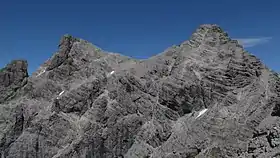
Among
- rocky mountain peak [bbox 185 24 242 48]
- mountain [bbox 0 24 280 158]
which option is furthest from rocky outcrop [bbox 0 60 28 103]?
rocky mountain peak [bbox 185 24 242 48]

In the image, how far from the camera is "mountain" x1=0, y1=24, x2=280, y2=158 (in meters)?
73.7

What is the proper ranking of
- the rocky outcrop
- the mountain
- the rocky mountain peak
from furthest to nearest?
1. the rocky outcrop
2. the rocky mountain peak
3. the mountain

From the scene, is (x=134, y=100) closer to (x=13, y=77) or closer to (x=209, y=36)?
(x=209, y=36)

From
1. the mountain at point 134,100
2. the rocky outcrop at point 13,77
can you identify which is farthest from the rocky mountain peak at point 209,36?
the rocky outcrop at point 13,77

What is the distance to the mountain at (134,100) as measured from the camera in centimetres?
7371

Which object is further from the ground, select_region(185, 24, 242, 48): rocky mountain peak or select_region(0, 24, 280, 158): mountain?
select_region(185, 24, 242, 48): rocky mountain peak

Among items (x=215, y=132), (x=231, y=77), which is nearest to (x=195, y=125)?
(x=215, y=132)

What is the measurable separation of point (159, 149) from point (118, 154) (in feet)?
25.8

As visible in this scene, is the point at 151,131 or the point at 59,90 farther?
the point at 59,90

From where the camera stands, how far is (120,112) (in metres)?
82.3

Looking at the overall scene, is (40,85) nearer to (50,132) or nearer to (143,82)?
(50,132)

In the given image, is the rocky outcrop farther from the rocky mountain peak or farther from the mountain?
the rocky mountain peak

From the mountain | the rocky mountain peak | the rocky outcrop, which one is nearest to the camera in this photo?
the mountain

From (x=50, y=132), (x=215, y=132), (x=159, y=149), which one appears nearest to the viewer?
(x=215, y=132)
